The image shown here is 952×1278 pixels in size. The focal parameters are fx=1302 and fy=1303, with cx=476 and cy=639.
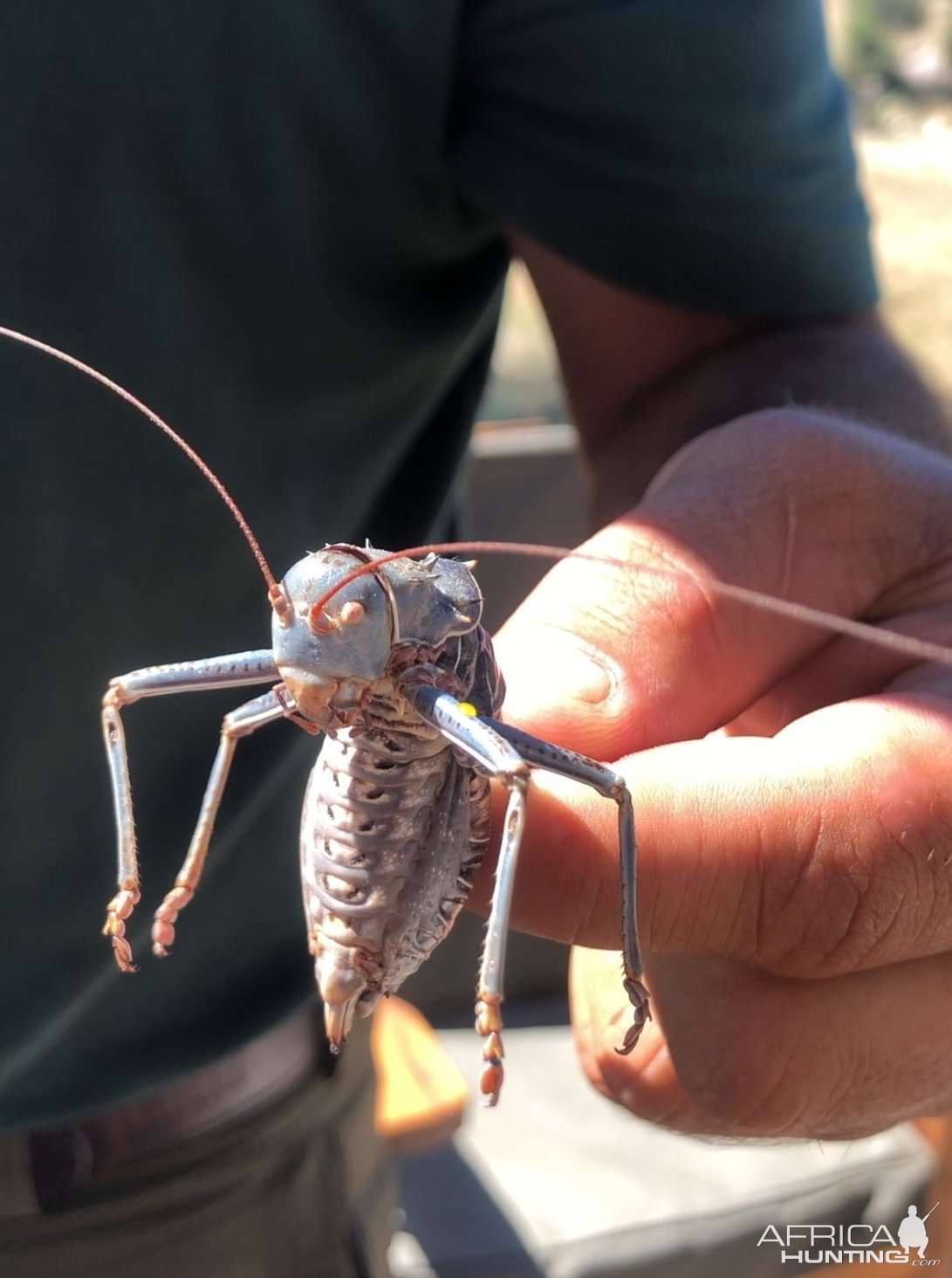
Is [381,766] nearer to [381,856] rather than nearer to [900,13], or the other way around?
[381,856]

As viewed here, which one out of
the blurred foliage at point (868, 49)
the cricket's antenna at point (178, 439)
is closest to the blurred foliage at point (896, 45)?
the blurred foliage at point (868, 49)

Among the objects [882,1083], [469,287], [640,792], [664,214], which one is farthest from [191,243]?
[882,1083]

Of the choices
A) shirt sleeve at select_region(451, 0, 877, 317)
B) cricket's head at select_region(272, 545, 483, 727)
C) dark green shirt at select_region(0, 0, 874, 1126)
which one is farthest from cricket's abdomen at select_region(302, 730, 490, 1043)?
shirt sleeve at select_region(451, 0, 877, 317)

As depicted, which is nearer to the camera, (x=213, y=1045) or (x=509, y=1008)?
(x=213, y=1045)

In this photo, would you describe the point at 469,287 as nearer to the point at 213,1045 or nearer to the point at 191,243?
the point at 191,243

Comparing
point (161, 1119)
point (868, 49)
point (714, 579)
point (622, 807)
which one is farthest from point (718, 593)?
point (868, 49)

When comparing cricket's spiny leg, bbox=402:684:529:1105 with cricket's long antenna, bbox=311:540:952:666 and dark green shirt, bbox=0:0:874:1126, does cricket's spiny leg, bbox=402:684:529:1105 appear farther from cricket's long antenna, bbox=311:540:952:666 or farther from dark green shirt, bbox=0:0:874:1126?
dark green shirt, bbox=0:0:874:1126
